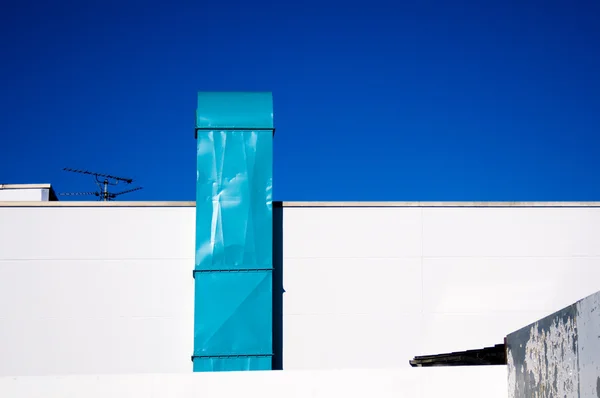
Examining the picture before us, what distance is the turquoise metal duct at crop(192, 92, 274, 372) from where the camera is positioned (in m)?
9.90

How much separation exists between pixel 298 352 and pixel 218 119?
3632 millimetres

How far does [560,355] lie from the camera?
5418 mm

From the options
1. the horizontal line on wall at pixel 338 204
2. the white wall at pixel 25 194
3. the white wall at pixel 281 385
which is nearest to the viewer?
the white wall at pixel 281 385

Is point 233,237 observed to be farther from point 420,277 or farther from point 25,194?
point 25,194

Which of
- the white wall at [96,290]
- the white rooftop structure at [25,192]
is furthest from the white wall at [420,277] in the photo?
the white rooftop structure at [25,192]

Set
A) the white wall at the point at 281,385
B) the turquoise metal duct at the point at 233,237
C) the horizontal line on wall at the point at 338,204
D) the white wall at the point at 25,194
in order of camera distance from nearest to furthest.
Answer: the white wall at the point at 281,385
the turquoise metal duct at the point at 233,237
the horizontal line on wall at the point at 338,204
the white wall at the point at 25,194

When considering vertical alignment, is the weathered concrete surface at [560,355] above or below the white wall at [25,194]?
below

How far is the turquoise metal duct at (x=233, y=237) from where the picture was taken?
9898mm

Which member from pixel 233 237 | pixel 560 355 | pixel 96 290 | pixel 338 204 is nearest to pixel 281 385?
pixel 560 355

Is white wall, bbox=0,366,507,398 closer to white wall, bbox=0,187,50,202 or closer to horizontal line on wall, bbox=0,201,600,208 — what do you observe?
horizontal line on wall, bbox=0,201,600,208

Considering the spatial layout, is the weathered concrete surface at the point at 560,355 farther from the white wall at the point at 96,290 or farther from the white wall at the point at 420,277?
the white wall at the point at 96,290

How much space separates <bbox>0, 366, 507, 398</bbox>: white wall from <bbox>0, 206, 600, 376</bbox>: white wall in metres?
3.50

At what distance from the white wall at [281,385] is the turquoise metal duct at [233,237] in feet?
9.76

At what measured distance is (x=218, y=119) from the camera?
10.3 m
